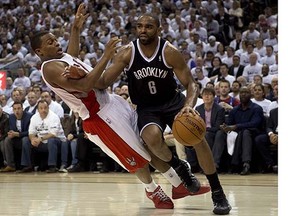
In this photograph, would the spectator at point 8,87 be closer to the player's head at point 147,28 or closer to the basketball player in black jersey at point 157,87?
the basketball player in black jersey at point 157,87

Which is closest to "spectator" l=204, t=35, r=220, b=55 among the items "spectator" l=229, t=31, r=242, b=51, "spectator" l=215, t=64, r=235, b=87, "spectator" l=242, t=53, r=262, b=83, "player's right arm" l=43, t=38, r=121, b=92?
"spectator" l=229, t=31, r=242, b=51

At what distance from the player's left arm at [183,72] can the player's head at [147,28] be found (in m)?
0.17

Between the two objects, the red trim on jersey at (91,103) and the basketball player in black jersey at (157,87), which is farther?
the red trim on jersey at (91,103)

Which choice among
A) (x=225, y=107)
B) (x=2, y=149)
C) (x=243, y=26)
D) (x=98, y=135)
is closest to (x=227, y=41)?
(x=243, y=26)

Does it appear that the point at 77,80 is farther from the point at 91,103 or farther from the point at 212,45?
the point at 212,45

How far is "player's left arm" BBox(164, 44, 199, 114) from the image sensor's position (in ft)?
15.0

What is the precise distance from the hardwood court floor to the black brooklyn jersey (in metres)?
0.93

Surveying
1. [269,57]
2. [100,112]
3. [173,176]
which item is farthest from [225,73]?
[100,112]

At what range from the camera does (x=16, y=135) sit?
31.6 feet

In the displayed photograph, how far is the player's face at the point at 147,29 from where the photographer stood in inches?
185

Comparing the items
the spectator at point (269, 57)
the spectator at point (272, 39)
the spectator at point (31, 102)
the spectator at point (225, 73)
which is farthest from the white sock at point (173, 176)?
the spectator at point (272, 39)

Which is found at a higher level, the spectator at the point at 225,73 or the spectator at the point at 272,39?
the spectator at the point at 272,39

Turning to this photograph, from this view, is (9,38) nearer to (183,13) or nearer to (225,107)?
(183,13)
